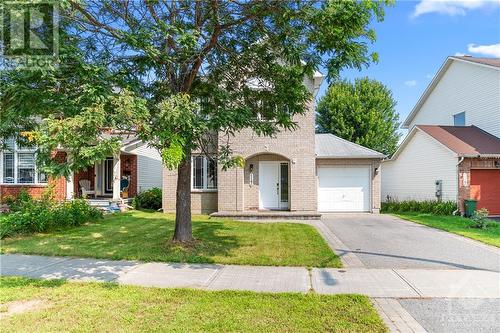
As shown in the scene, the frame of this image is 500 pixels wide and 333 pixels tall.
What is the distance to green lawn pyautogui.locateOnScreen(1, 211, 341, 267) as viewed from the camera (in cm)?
760

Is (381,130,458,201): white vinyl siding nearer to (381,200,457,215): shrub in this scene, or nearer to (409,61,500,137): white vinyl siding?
(381,200,457,215): shrub

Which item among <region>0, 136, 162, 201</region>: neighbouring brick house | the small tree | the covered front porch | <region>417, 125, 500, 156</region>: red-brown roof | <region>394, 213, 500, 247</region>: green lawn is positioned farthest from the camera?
the small tree

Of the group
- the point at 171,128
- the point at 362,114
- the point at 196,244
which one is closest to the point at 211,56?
the point at 171,128

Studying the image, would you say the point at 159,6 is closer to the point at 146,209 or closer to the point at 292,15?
A: the point at 292,15

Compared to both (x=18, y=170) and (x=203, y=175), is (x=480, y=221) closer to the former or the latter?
(x=203, y=175)

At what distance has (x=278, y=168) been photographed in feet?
53.1

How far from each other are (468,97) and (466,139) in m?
3.83

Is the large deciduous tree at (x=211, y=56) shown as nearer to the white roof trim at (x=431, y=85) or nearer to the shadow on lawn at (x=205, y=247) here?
the shadow on lawn at (x=205, y=247)

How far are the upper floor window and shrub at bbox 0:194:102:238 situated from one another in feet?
67.3

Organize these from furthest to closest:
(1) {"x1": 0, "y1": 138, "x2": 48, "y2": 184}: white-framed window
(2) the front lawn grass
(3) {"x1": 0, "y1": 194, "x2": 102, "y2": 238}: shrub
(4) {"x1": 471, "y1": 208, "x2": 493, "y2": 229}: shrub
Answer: (1) {"x1": 0, "y1": 138, "x2": 48, "y2": 184}: white-framed window → (4) {"x1": 471, "y1": 208, "x2": 493, "y2": 229}: shrub → (3) {"x1": 0, "y1": 194, "x2": 102, "y2": 238}: shrub → (2) the front lawn grass

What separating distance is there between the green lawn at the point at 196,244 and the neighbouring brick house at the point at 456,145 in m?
9.42

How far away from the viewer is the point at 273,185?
16.2 m

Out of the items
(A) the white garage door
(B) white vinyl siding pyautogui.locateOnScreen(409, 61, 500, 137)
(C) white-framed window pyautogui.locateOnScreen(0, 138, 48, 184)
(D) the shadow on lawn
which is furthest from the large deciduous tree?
(B) white vinyl siding pyautogui.locateOnScreen(409, 61, 500, 137)

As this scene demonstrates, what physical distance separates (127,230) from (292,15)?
8167 millimetres
